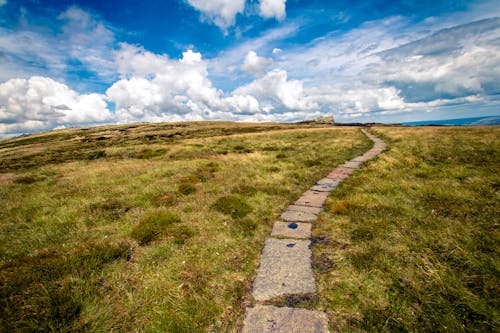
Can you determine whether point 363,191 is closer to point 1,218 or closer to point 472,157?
point 472,157

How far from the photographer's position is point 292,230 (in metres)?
6.43

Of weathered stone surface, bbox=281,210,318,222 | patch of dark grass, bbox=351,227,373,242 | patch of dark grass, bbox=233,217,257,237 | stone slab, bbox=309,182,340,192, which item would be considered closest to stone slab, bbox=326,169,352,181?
stone slab, bbox=309,182,340,192

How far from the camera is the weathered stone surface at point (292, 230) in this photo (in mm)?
6129

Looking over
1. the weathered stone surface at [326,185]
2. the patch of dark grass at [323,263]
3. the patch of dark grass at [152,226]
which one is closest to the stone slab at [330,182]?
the weathered stone surface at [326,185]

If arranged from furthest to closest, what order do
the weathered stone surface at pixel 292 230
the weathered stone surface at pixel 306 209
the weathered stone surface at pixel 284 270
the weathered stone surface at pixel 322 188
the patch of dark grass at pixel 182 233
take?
the weathered stone surface at pixel 322 188
the weathered stone surface at pixel 306 209
the weathered stone surface at pixel 292 230
the patch of dark grass at pixel 182 233
the weathered stone surface at pixel 284 270

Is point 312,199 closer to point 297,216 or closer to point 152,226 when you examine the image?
point 297,216

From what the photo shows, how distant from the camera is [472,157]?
1319 centimetres

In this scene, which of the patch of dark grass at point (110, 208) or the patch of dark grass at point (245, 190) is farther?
the patch of dark grass at point (245, 190)

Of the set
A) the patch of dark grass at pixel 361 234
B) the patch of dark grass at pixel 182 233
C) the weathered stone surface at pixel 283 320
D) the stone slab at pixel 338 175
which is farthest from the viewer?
the stone slab at pixel 338 175

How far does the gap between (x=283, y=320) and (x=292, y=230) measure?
309 cm

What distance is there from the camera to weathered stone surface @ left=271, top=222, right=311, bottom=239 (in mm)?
6129

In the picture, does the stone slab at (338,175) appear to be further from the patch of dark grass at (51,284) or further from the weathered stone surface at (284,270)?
the patch of dark grass at (51,284)

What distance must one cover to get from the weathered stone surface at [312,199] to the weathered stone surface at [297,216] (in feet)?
2.88

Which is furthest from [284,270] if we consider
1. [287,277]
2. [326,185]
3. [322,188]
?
[326,185]
